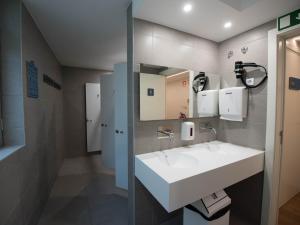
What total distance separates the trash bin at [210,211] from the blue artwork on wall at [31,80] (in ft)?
6.25

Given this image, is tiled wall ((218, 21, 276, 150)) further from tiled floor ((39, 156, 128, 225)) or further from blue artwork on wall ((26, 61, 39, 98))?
Result: blue artwork on wall ((26, 61, 39, 98))

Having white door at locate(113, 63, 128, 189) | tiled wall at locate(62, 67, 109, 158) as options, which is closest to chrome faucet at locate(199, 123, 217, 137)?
white door at locate(113, 63, 128, 189)

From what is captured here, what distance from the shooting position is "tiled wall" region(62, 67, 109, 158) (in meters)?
3.84

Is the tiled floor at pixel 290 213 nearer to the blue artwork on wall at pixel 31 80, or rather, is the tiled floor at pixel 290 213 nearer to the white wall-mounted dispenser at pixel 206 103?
the white wall-mounted dispenser at pixel 206 103

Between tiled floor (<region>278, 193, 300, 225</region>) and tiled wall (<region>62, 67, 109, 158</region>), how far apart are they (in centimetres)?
401

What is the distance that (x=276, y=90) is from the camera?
151 centimetres

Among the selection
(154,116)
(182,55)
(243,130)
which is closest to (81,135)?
(154,116)

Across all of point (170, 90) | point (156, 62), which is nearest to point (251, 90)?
point (170, 90)

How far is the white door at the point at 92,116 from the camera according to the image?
4006mm

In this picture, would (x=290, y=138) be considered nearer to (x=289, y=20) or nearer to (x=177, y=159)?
(x=289, y=20)

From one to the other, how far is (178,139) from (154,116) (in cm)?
43

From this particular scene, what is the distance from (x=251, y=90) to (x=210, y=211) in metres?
1.33

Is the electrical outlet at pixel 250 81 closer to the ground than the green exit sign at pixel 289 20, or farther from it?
closer to the ground

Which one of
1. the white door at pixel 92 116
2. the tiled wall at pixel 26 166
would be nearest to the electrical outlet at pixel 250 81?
the tiled wall at pixel 26 166
